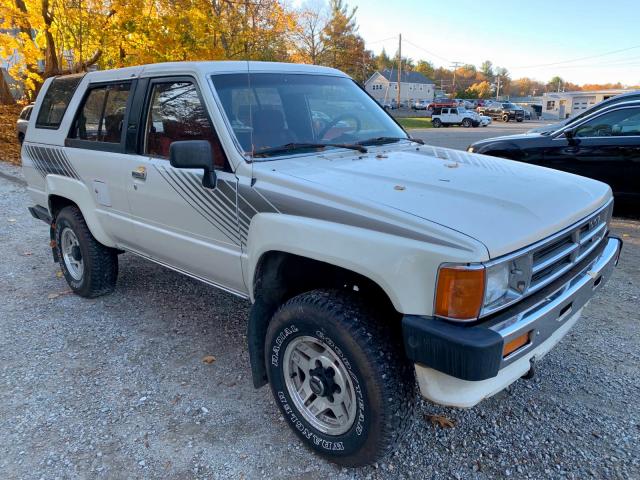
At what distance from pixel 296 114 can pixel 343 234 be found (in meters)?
1.36

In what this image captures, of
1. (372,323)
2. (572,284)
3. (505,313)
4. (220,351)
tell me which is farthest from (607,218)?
(220,351)

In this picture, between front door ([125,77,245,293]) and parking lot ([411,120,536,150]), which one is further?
parking lot ([411,120,536,150])

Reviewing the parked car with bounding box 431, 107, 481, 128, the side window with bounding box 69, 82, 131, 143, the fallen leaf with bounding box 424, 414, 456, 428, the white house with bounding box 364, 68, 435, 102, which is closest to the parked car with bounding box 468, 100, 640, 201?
the fallen leaf with bounding box 424, 414, 456, 428

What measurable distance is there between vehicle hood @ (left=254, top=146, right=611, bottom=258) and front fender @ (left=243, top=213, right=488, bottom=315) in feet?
0.43

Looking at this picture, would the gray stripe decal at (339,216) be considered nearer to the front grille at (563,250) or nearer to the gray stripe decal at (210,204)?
the gray stripe decal at (210,204)

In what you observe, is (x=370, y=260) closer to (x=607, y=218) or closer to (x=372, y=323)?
(x=372, y=323)

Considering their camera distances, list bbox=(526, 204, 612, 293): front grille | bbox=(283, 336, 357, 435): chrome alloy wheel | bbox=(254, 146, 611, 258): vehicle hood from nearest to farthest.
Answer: bbox=(254, 146, 611, 258): vehicle hood, bbox=(526, 204, 612, 293): front grille, bbox=(283, 336, 357, 435): chrome alloy wheel

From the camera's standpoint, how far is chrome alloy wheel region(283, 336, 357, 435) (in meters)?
2.40

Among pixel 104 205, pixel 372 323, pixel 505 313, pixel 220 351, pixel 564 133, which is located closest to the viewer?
pixel 505 313

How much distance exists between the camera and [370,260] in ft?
7.01

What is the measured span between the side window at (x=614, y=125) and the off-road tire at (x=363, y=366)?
19.0 feet

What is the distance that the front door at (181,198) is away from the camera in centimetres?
295

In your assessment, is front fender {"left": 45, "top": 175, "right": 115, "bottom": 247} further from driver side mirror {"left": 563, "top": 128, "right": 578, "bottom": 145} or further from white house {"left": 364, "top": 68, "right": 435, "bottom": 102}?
white house {"left": 364, "top": 68, "right": 435, "bottom": 102}

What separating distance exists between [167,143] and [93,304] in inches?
77.1
